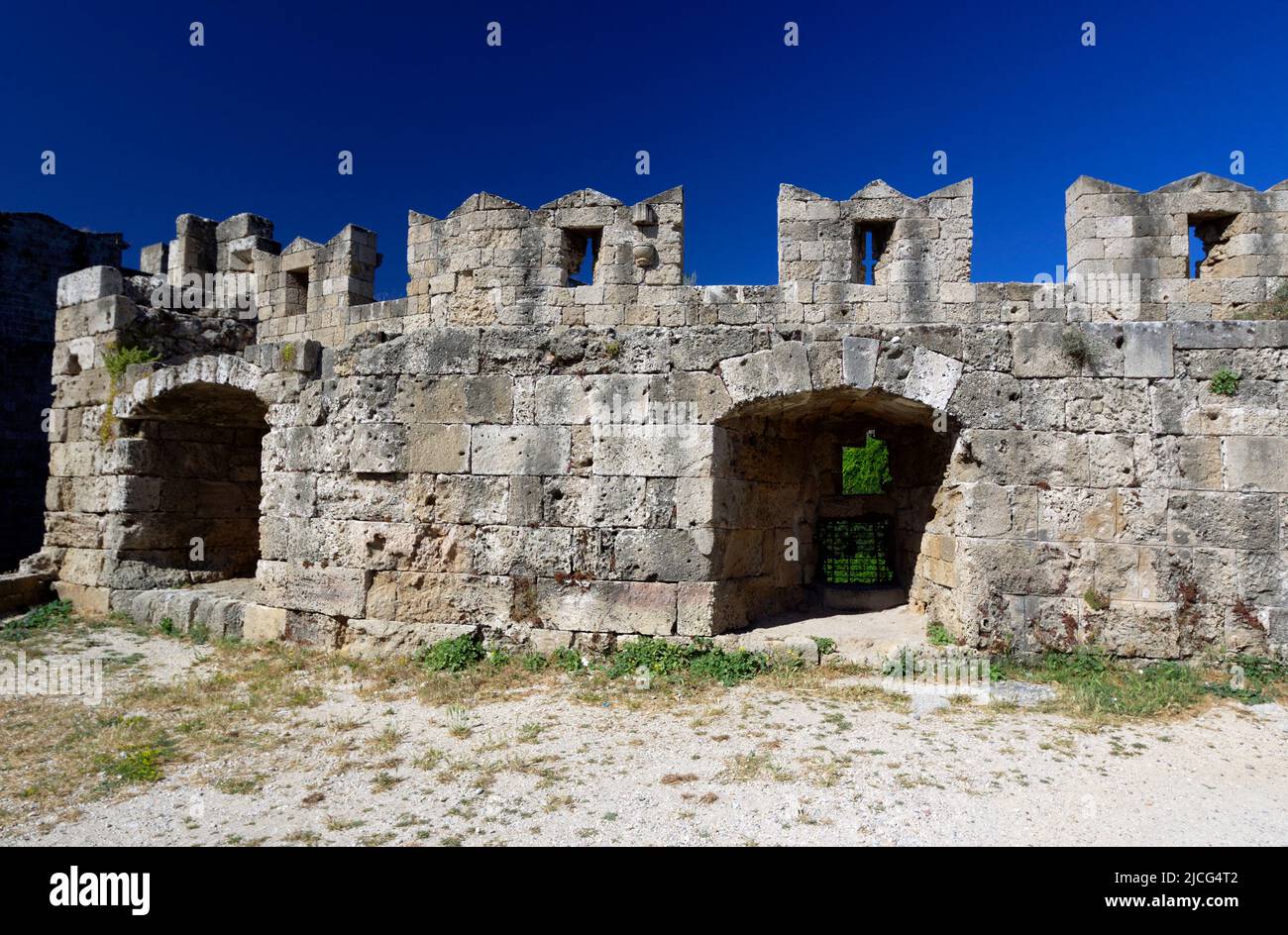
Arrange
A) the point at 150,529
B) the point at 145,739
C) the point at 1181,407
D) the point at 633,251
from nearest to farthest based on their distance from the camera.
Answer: the point at 145,739, the point at 1181,407, the point at 150,529, the point at 633,251

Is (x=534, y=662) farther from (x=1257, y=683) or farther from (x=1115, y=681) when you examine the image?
(x=1257, y=683)

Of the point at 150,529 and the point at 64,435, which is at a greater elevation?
the point at 64,435

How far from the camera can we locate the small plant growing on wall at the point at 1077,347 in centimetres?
597

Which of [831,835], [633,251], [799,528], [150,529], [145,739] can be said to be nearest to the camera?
[831,835]

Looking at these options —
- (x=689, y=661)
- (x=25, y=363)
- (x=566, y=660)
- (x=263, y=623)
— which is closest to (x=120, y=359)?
(x=263, y=623)

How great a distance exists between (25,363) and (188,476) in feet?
30.3

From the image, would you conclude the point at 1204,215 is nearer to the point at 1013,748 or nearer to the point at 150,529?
the point at 1013,748

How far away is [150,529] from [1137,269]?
41.1 feet

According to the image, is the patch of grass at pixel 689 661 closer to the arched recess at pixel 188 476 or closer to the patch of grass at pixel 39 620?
the arched recess at pixel 188 476

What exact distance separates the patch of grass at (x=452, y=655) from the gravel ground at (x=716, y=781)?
0.89 meters

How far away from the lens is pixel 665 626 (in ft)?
20.4

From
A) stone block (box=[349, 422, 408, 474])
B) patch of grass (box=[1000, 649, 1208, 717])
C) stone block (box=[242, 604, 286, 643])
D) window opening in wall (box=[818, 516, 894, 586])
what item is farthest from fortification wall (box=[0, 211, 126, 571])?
patch of grass (box=[1000, 649, 1208, 717])

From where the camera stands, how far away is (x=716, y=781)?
4.03 meters

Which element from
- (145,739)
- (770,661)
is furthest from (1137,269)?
(145,739)
